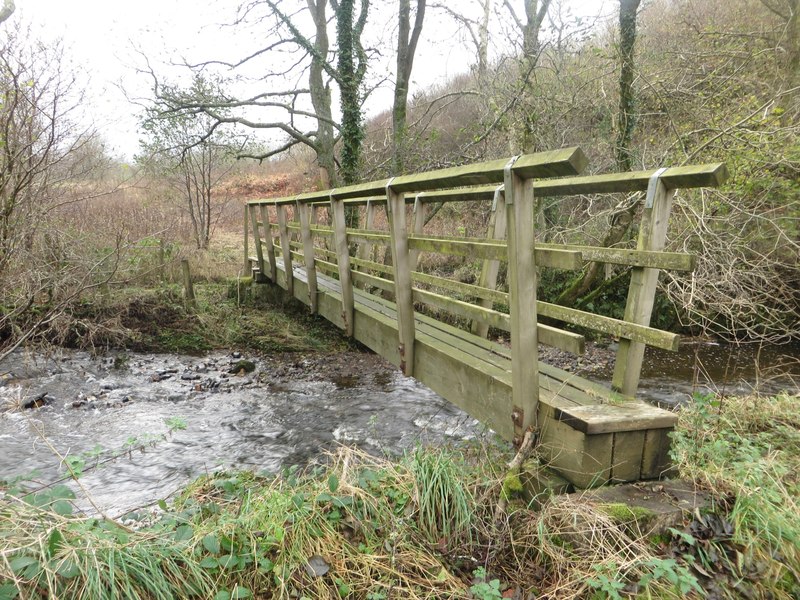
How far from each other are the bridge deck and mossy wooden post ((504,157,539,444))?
92mm

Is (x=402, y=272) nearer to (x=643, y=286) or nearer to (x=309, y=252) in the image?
(x=643, y=286)

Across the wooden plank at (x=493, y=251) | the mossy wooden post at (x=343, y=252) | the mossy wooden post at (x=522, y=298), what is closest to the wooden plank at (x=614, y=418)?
the mossy wooden post at (x=522, y=298)

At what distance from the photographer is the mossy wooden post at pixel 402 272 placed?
11.8 ft

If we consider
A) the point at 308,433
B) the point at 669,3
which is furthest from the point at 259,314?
the point at 669,3

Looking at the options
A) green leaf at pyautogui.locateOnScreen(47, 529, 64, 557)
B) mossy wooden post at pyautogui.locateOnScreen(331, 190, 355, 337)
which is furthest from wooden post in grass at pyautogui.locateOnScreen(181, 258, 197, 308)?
green leaf at pyautogui.locateOnScreen(47, 529, 64, 557)

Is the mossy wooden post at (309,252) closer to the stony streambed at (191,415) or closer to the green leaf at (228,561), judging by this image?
the stony streambed at (191,415)

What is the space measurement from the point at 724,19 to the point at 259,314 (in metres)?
11.3

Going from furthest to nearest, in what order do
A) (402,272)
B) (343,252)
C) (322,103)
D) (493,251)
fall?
(322,103) < (343,252) < (402,272) < (493,251)

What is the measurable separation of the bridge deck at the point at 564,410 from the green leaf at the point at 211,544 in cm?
160

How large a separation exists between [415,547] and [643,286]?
173cm

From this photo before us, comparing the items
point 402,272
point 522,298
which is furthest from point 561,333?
point 402,272

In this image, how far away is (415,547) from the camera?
2.22 metres

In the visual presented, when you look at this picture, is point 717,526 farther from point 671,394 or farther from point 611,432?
point 671,394

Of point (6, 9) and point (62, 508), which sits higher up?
point (6, 9)
